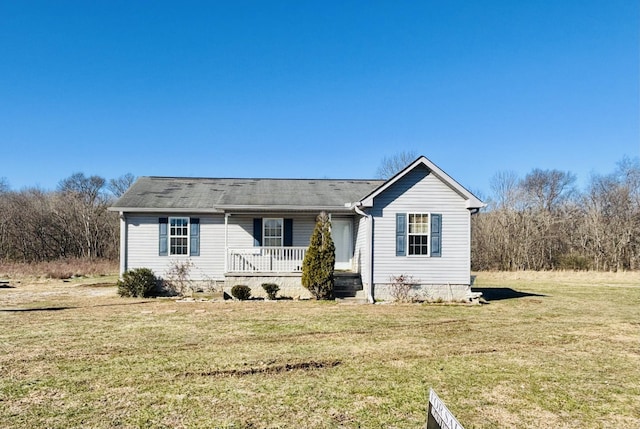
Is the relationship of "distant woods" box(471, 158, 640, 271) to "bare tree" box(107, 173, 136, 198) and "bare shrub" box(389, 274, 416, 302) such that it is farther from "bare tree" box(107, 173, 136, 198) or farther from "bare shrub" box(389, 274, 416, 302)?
"bare tree" box(107, 173, 136, 198)

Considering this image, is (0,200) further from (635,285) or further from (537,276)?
(635,285)

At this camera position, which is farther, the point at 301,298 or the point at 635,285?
the point at 635,285

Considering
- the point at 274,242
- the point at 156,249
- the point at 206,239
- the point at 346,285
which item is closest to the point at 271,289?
the point at 274,242

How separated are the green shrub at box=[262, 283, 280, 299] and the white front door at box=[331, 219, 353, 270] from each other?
3.53 meters

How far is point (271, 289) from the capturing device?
15523 millimetres

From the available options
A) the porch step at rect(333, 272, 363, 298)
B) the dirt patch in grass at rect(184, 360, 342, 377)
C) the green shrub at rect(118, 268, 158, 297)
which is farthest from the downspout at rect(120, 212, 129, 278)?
the dirt patch in grass at rect(184, 360, 342, 377)

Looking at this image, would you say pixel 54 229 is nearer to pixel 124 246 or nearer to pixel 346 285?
pixel 124 246

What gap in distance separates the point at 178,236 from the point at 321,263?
6109mm

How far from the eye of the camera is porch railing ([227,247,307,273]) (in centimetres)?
1631

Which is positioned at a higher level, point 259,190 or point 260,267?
point 259,190

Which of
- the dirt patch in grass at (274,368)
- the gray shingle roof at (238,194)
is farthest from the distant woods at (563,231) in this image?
the dirt patch in grass at (274,368)

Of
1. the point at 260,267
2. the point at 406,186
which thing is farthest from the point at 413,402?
the point at 260,267

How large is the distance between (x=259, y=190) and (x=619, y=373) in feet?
48.0

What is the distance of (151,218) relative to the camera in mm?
17016
